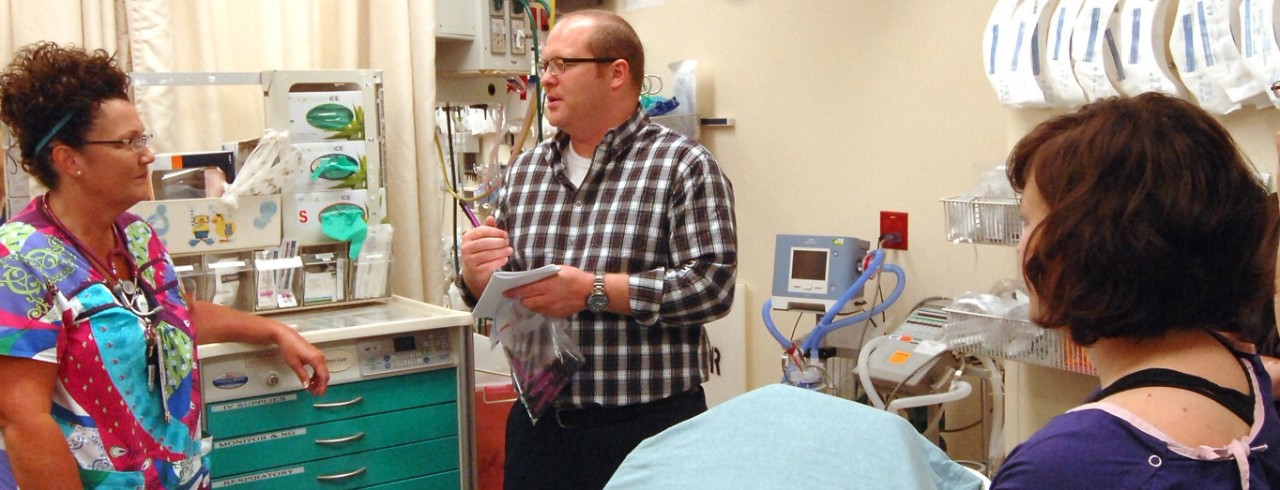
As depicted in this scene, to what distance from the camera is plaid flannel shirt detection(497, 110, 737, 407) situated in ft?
6.33

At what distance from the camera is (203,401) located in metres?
2.32

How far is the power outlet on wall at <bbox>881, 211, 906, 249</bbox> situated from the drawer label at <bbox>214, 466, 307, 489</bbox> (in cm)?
190

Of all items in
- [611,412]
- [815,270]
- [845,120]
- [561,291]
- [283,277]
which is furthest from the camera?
[845,120]

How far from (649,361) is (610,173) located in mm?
357

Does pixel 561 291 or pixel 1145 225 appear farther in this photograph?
pixel 561 291

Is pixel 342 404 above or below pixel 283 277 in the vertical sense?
below

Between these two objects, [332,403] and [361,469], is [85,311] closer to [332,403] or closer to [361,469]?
[332,403]

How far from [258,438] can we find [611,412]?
2.94ft

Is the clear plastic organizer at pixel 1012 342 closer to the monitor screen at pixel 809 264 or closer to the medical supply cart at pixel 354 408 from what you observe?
the monitor screen at pixel 809 264

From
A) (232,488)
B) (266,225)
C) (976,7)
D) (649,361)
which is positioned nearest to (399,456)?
(232,488)

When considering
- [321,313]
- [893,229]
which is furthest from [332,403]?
[893,229]

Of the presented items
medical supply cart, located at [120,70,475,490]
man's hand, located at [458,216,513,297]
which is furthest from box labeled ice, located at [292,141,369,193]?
man's hand, located at [458,216,513,297]

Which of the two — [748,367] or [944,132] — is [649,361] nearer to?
[944,132]

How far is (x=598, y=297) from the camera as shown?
189 centimetres
